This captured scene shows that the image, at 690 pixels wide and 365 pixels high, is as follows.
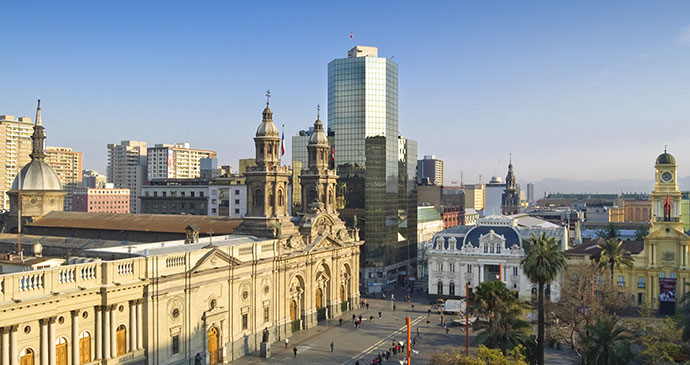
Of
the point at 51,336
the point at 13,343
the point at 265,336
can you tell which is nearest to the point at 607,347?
the point at 265,336

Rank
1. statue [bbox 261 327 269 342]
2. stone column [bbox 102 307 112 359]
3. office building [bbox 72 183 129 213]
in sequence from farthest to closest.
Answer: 1. office building [bbox 72 183 129 213]
2. statue [bbox 261 327 269 342]
3. stone column [bbox 102 307 112 359]

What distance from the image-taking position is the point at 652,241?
76188 millimetres

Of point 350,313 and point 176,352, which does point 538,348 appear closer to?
point 176,352

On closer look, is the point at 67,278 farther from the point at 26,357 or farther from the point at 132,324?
the point at 132,324

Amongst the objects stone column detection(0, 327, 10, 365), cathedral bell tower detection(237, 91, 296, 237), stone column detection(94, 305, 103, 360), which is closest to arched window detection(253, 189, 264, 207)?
cathedral bell tower detection(237, 91, 296, 237)

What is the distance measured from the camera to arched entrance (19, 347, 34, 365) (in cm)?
3703

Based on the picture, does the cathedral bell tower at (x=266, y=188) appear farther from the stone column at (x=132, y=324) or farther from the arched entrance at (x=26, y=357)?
the arched entrance at (x=26, y=357)

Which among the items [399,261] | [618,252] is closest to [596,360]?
[618,252]

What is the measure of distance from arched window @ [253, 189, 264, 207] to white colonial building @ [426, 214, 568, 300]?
101 feet

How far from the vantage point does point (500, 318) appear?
1725 inches

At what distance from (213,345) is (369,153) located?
54636mm

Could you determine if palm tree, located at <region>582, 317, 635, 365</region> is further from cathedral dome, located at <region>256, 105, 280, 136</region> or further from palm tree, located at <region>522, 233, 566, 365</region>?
cathedral dome, located at <region>256, 105, 280, 136</region>

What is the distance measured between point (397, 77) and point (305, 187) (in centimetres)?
3636

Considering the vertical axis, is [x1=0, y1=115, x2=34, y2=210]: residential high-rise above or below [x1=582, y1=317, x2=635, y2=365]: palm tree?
above
